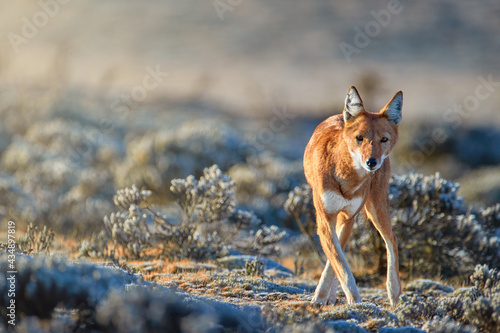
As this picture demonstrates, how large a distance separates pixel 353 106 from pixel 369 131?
1.18 ft

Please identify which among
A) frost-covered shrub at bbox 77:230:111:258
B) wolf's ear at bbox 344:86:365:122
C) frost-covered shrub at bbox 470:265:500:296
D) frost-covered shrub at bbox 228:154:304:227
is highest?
frost-covered shrub at bbox 228:154:304:227

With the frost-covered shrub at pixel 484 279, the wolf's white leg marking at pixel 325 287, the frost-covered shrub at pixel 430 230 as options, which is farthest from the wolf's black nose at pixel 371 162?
the frost-covered shrub at pixel 430 230

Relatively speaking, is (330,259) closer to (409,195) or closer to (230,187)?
(230,187)

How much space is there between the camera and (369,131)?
17.1 ft

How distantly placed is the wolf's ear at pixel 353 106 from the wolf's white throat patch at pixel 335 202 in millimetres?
785

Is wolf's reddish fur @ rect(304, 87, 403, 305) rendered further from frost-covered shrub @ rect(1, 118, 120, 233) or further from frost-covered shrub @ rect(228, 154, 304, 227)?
frost-covered shrub @ rect(228, 154, 304, 227)

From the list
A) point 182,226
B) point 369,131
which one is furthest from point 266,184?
point 369,131

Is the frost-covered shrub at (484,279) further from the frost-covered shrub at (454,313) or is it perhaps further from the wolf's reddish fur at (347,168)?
the wolf's reddish fur at (347,168)

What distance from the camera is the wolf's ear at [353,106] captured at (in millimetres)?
5391

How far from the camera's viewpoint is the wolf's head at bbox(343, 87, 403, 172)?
5.11m

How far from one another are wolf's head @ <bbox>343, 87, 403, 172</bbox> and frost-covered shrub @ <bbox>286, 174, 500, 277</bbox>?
12.3ft

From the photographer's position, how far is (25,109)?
25.6m

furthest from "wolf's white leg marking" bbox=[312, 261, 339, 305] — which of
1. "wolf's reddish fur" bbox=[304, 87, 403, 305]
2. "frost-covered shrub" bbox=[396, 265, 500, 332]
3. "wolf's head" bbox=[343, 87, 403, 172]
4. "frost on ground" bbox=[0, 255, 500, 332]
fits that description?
"wolf's head" bbox=[343, 87, 403, 172]

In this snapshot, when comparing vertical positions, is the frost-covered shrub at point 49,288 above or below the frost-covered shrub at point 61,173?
below
